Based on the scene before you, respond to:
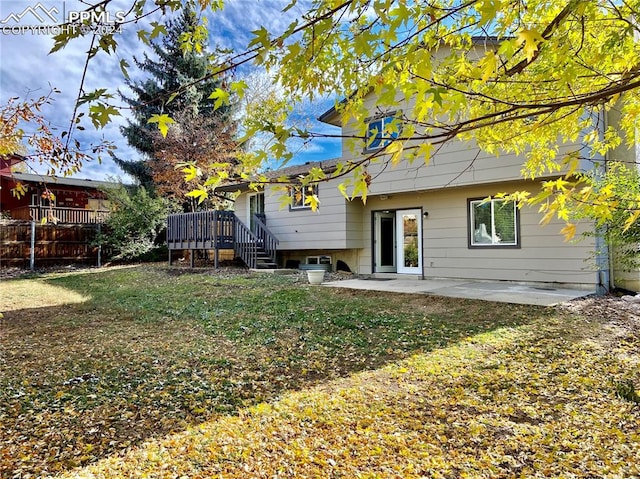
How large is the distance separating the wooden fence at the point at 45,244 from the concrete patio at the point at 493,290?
39.4 feet

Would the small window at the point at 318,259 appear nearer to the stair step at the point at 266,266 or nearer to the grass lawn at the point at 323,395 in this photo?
the stair step at the point at 266,266

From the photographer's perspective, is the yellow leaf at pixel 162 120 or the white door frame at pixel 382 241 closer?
the yellow leaf at pixel 162 120

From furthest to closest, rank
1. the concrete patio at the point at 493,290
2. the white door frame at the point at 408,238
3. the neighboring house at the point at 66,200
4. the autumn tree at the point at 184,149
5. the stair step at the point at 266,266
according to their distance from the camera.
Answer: the neighboring house at the point at 66,200, the autumn tree at the point at 184,149, the stair step at the point at 266,266, the white door frame at the point at 408,238, the concrete patio at the point at 493,290

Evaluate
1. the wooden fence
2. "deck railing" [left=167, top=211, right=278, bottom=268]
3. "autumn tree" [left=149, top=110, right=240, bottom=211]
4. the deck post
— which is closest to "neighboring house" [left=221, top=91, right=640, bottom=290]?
"deck railing" [left=167, top=211, right=278, bottom=268]

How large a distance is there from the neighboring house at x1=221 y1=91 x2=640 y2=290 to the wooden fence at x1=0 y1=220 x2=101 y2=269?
8.10 meters

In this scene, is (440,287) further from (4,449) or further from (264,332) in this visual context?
(4,449)

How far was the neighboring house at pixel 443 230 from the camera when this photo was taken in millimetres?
8203

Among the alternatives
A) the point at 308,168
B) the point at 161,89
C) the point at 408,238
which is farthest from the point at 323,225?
the point at 161,89

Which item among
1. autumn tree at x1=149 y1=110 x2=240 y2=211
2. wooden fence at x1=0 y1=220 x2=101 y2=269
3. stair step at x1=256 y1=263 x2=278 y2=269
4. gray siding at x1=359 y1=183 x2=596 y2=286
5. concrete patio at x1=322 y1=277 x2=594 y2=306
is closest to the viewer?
concrete patio at x1=322 y1=277 x2=594 y2=306

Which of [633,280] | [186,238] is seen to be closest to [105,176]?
[186,238]

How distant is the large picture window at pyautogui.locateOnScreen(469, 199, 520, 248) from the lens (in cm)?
887

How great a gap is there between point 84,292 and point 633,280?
12189 millimetres

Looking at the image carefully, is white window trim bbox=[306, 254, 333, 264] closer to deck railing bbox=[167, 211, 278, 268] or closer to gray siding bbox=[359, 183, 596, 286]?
deck railing bbox=[167, 211, 278, 268]

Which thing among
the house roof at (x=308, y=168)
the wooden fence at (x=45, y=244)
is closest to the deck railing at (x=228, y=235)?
the house roof at (x=308, y=168)
